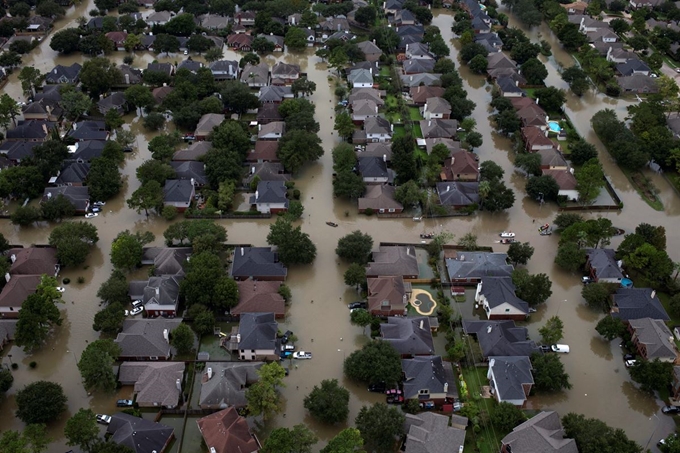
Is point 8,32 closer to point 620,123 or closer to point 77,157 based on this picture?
point 77,157

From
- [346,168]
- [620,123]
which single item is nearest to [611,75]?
[620,123]

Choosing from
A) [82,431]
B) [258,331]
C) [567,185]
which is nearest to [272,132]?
[258,331]

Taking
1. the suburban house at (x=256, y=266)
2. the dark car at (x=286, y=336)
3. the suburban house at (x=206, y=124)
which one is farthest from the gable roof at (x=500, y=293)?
the suburban house at (x=206, y=124)

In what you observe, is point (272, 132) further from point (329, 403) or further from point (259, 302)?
point (329, 403)

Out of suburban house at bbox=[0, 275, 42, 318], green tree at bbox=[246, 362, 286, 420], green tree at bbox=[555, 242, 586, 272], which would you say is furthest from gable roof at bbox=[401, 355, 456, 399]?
suburban house at bbox=[0, 275, 42, 318]

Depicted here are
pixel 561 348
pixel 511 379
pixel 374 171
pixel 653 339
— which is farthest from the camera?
pixel 374 171

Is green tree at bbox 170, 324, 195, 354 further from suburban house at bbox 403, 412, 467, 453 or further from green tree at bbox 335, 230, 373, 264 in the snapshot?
suburban house at bbox 403, 412, 467, 453
